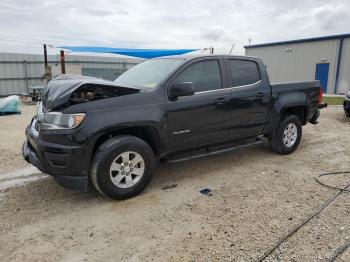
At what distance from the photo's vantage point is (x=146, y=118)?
3811 mm

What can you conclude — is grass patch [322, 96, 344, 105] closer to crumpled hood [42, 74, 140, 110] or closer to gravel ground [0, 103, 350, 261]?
gravel ground [0, 103, 350, 261]

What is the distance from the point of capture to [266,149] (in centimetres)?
623

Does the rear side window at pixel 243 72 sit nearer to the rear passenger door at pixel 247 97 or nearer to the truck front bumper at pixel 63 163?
the rear passenger door at pixel 247 97

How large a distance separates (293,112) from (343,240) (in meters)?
3.32

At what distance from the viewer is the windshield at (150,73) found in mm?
4227

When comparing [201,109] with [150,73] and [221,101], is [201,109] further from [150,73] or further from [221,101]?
[150,73]

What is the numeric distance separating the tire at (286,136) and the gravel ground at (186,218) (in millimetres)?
583

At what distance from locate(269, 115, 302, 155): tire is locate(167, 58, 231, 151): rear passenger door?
4.24 feet

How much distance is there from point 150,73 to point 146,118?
1.02m

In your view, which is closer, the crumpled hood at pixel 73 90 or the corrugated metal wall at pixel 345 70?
the crumpled hood at pixel 73 90

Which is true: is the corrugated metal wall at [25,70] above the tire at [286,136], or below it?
above

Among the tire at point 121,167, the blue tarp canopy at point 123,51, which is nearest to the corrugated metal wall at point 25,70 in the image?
the blue tarp canopy at point 123,51

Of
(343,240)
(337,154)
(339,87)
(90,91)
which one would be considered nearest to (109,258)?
(90,91)

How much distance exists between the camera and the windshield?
4.23 m
